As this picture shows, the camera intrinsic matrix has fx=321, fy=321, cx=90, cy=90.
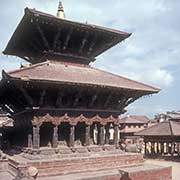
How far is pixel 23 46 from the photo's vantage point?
14164 mm

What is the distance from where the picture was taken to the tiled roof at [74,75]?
34.5 feet

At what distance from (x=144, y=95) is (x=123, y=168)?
3.11 meters

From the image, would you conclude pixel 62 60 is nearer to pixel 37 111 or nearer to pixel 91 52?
pixel 91 52

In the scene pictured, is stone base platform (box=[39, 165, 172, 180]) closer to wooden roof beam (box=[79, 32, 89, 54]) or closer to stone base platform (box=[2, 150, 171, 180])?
stone base platform (box=[2, 150, 171, 180])

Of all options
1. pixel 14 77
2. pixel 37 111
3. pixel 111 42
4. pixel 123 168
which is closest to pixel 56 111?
pixel 37 111

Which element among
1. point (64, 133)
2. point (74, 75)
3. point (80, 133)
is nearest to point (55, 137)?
point (64, 133)

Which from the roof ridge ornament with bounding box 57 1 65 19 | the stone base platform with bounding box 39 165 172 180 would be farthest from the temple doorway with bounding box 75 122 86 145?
the roof ridge ornament with bounding box 57 1 65 19

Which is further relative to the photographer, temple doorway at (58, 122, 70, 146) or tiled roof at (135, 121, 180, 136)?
tiled roof at (135, 121, 180, 136)

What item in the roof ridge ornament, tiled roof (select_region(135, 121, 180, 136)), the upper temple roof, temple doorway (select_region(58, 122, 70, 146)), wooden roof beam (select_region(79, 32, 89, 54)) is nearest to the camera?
the upper temple roof

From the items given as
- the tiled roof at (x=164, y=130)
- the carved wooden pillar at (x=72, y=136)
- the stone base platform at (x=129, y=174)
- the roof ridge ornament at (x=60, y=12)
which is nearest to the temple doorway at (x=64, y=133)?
the carved wooden pillar at (x=72, y=136)

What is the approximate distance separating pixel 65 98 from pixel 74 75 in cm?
93

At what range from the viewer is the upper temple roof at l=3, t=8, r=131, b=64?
38.2 feet

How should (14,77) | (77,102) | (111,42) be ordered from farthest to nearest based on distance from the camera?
(111,42) < (77,102) < (14,77)

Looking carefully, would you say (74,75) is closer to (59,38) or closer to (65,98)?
(65,98)
